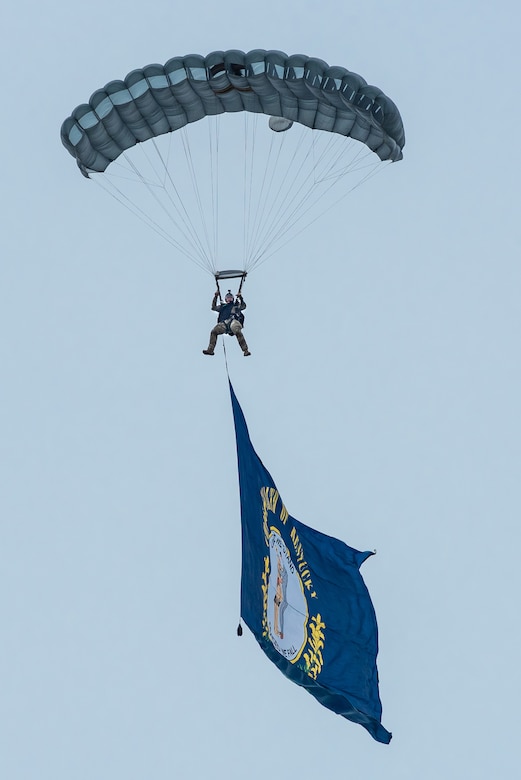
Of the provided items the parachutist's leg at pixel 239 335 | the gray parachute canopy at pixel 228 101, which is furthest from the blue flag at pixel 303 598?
the gray parachute canopy at pixel 228 101

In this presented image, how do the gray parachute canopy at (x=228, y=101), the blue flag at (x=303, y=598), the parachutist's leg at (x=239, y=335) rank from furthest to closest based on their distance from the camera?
the parachutist's leg at (x=239, y=335), the gray parachute canopy at (x=228, y=101), the blue flag at (x=303, y=598)

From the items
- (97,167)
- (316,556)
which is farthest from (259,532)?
(97,167)

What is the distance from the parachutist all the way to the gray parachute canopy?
11.2 ft

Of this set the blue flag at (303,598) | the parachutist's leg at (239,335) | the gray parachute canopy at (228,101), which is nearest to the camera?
the blue flag at (303,598)

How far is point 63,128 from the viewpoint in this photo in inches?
1380

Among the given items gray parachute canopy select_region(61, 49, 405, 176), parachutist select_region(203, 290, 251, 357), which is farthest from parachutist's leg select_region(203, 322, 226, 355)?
gray parachute canopy select_region(61, 49, 405, 176)

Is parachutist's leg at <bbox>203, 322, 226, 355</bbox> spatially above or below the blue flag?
above

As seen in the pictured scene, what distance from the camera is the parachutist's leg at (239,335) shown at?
36438 millimetres

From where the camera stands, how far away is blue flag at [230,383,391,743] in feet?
109

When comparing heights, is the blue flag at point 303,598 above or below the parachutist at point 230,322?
below

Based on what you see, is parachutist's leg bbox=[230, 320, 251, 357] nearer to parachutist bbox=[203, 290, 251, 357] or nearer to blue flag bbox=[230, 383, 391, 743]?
parachutist bbox=[203, 290, 251, 357]

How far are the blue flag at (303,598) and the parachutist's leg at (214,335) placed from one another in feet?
10.2

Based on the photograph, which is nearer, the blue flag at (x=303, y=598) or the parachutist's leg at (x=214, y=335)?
the blue flag at (x=303, y=598)

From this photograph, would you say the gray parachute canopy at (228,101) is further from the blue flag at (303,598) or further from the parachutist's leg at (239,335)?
the blue flag at (303,598)
